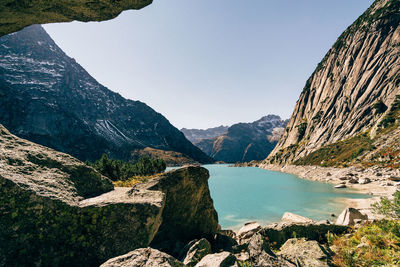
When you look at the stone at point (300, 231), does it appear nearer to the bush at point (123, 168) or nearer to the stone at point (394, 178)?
the stone at point (394, 178)

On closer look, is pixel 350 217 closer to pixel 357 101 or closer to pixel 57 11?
pixel 57 11

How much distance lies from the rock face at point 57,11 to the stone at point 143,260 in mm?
11269

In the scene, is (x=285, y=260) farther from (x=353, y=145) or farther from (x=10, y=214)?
(x=353, y=145)

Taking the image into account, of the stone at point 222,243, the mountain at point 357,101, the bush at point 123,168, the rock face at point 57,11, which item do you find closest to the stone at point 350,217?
the stone at point 222,243

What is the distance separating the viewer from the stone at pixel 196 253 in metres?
7.89

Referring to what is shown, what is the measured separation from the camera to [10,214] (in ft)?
16.3

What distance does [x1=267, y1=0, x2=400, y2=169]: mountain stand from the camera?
66.9m

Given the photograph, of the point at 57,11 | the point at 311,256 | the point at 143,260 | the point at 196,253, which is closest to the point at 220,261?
the point at 143,260

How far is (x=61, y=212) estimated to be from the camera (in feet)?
18.3

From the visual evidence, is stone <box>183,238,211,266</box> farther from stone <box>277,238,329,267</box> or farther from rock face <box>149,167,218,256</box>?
stone <box>277,238,329,267</box>

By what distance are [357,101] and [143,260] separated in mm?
130206

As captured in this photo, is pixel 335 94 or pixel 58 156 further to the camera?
pixel 335 94

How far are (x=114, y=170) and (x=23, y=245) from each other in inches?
2128

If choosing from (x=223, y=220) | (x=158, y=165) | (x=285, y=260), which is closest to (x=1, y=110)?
(x=158, y=165)
